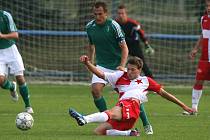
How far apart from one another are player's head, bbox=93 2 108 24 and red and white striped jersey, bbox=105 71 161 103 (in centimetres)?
175

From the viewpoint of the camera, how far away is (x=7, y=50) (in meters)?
15.1

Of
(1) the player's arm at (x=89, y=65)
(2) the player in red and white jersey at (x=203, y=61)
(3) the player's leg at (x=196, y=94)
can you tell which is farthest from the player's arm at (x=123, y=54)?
(3) the player's leg at (x=196, y=94)

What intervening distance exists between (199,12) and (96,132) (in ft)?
48.1

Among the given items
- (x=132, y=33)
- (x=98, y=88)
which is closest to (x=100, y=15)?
(x=98, y=88)

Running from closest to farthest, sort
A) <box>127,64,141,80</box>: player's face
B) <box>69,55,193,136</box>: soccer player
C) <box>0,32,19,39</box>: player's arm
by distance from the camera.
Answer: <box>69,55,193,136</box>: soccer player → <box>127,64,141,80</box>: player's face → <box>0,32,19,39</box>: player's arm

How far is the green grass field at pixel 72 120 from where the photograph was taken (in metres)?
11.4

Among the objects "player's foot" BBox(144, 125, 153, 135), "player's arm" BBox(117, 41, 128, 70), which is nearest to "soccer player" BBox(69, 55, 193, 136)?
"player's foot" BBox(144, 125, 153, 135)

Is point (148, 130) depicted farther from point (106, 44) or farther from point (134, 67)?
point (106, 44)

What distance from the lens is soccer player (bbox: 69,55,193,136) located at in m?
11.5

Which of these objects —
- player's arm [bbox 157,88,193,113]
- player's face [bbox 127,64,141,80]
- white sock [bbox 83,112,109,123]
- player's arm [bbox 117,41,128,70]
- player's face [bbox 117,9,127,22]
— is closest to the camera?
white sock [bbox 83,112,109,123]

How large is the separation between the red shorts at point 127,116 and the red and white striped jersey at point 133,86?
0.17 m

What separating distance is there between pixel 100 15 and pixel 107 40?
0.52 metres

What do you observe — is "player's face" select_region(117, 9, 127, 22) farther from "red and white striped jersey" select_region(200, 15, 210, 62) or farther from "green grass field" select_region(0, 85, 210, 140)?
"red and white striped jersey" select_region(200, 15, 210, 62)

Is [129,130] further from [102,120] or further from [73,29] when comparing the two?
[73,29]
